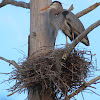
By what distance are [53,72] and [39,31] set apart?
0.72 m

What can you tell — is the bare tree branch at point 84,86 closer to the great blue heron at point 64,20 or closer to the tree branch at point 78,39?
the tree branch at point 78,39

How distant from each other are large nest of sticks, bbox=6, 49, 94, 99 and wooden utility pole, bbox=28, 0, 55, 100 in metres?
0.14

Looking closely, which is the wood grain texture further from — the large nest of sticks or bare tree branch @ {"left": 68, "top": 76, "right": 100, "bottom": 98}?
bare tree branch @ {"left": 68, "top": 76, "right": 100, "bottom": 98}

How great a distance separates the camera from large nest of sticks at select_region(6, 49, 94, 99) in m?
2.78

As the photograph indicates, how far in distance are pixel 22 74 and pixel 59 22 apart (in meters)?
1.36

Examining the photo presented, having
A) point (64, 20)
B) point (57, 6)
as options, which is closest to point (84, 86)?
point (64, 20)

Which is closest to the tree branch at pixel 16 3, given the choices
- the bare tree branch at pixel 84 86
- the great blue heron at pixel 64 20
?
the great blue heron at pixel 64 20

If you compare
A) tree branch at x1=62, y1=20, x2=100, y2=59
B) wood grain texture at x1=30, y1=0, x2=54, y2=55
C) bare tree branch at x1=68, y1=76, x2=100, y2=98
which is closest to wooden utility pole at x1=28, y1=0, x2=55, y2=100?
wood grain texture at x1=30, y1=0, x2=54, y2=55

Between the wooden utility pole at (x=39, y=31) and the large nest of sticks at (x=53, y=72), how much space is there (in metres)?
0.14

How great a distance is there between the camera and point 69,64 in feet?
9.73

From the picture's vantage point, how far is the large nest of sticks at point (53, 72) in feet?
9.12

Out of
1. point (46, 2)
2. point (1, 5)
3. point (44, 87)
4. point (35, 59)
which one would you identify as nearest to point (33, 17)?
point (46, 2)

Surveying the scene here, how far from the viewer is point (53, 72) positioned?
9.00 ft

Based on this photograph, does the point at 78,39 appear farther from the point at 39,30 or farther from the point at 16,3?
the point at 16,3
